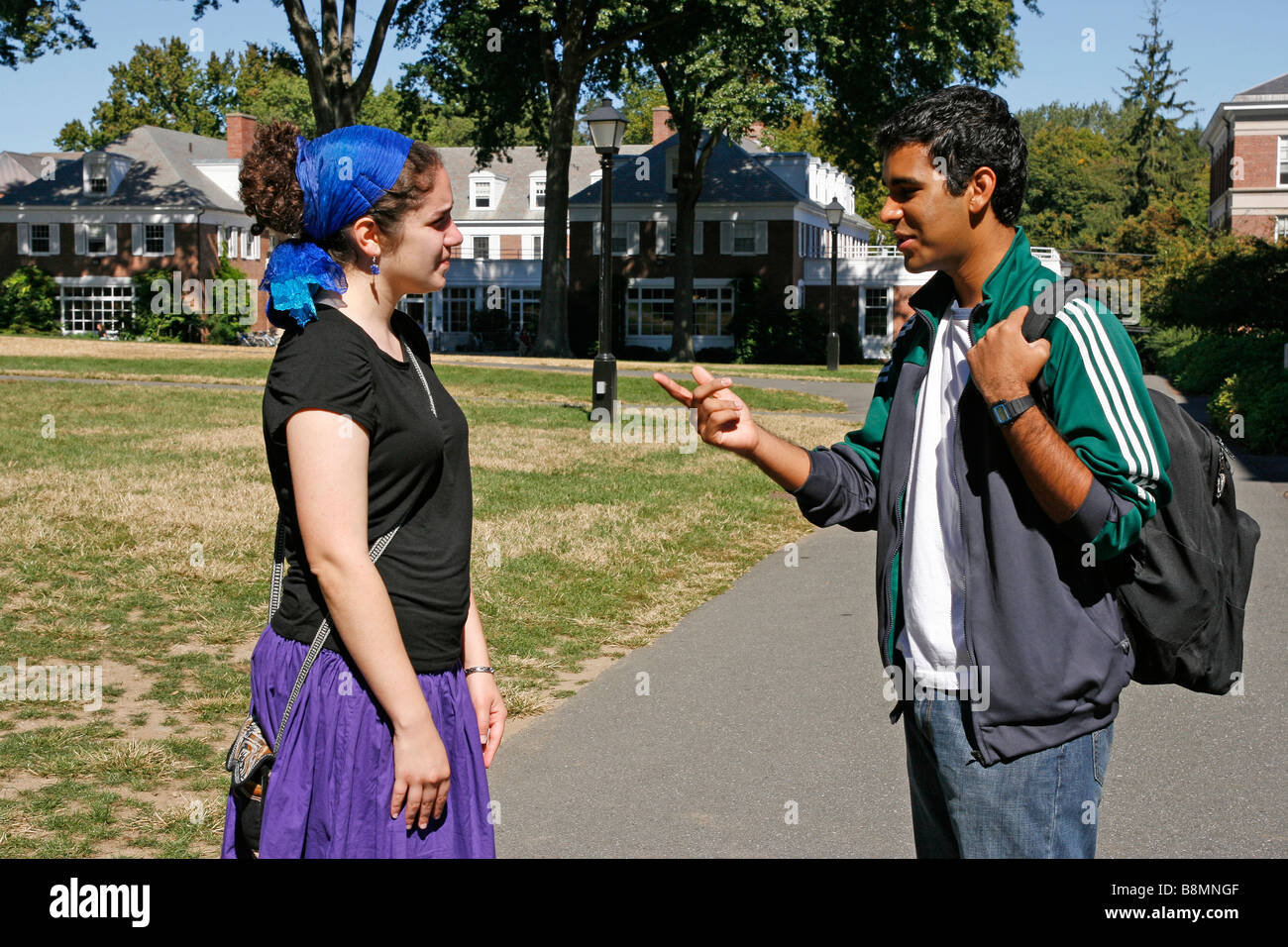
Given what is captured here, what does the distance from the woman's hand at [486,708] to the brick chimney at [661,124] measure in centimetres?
5470

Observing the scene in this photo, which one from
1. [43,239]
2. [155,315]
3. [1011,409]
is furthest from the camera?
[43,239]

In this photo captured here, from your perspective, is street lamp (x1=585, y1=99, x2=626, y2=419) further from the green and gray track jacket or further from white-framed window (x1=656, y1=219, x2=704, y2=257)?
white-framed window (x1=656, y1=219, x2=704, y2=257)

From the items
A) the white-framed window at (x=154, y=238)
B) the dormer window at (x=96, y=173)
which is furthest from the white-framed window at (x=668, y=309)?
the dormer window at (x=96, y=173)

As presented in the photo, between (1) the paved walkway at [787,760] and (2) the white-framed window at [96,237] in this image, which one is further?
(2) the white-framed window at [96,237]

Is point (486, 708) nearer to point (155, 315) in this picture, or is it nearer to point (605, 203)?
point (605, 203)

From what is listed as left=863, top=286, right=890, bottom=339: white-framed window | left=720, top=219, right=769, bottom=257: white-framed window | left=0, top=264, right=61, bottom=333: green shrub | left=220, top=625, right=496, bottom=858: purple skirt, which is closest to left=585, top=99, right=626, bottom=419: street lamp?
left=220, top=625, right=496, bottom=858: purple skirt

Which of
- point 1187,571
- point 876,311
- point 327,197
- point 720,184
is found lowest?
point 1187,571

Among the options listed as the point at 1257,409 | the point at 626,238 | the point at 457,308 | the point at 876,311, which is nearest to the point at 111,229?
the point at 457,308

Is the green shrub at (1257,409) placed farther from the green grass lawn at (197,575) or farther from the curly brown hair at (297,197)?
the curly brown hair at (297,197)

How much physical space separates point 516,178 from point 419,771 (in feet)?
209

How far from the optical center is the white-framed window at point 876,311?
51.2 m

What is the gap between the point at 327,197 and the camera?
2.51 meters

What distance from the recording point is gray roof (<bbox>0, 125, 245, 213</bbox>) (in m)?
55.8
